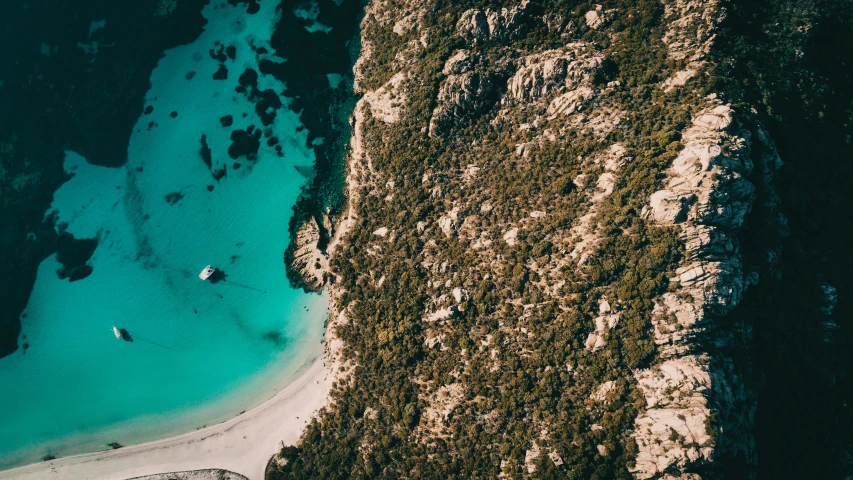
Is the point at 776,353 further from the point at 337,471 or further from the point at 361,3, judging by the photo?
the point at 361,3

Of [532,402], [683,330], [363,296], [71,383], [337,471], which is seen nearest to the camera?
[683,330]

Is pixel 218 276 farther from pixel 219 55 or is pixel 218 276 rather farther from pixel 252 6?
pixel 252 6

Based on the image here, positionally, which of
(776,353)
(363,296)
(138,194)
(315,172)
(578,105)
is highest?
(138,194)

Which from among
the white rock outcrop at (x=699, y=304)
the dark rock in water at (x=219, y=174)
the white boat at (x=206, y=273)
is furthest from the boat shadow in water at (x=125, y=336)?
the white rock outcrop at (x=699, y=304)

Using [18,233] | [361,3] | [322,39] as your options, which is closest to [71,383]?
[18,233]

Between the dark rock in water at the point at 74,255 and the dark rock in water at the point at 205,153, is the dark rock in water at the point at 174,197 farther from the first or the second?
the dark rock in water at the point at 74,255

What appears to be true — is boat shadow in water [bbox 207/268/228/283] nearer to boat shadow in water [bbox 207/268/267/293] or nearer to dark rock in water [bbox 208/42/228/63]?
boat shadow in water [bbox 207/268/267/293]

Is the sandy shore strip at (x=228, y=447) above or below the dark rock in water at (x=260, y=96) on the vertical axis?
below
